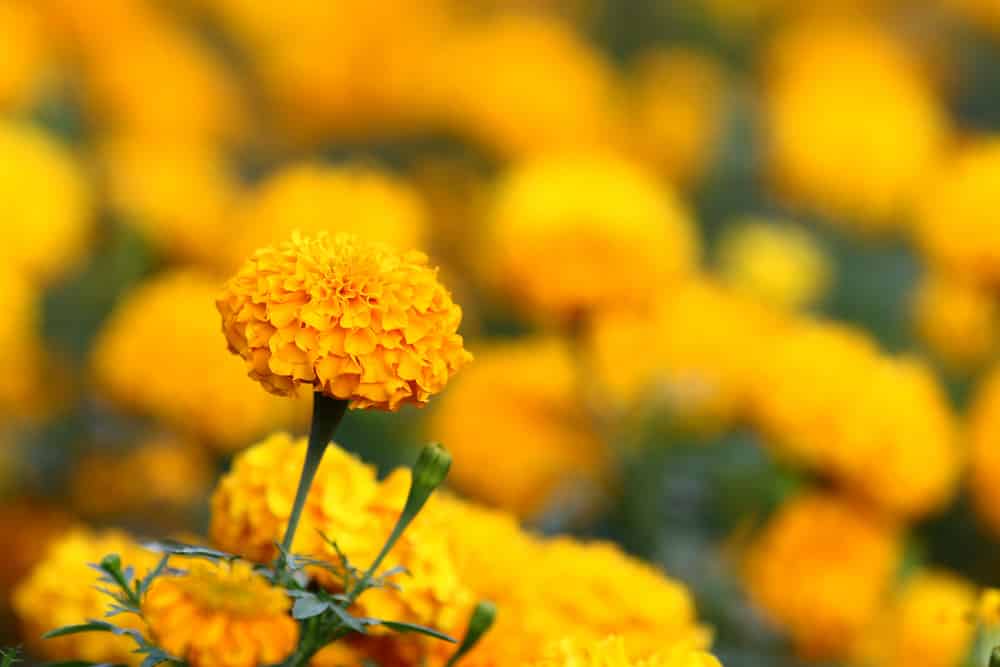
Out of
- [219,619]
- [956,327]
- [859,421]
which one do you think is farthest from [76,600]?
[956,327]

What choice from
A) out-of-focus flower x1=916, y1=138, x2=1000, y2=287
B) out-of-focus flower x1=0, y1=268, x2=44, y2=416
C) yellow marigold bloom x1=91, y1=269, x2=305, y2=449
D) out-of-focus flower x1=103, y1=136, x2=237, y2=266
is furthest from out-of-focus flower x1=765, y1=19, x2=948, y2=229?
out-of-focus flower x1=0, y1=268, x2=44, y2=416

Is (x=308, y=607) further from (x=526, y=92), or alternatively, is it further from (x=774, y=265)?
(x=526, y=92)

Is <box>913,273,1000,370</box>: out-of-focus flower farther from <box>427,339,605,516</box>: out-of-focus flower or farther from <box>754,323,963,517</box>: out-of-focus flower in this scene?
<box>427,339,605,516</box>: out-of-focus flower

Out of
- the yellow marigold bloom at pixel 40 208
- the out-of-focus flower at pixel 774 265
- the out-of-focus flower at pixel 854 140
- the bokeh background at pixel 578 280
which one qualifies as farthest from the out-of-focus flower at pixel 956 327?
the yellow marigold bloom at pixel 40 208

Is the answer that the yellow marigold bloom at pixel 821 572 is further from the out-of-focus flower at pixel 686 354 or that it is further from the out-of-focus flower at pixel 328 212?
the out-of-focus flower at pixel 328 212

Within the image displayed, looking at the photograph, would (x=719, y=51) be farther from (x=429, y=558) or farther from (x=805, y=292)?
(x=429, y=558)

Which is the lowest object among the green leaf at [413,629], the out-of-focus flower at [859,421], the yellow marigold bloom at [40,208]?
the green leaf at [413,629]

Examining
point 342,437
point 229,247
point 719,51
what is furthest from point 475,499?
point 719,51

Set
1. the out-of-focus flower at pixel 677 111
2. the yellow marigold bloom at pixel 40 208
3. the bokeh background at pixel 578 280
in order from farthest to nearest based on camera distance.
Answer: the out-of-focus flower at pixel 677 111
the yellow marigold bloom at pixel 40 208
the bokeh background at pixel 578 280
